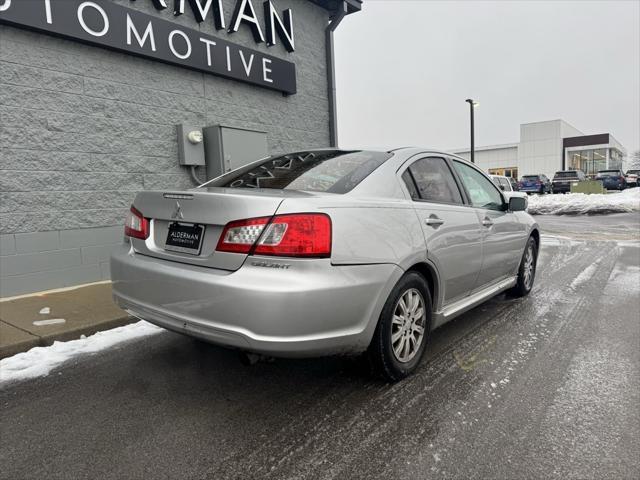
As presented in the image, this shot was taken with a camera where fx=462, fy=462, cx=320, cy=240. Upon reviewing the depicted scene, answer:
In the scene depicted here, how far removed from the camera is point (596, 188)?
24609mm

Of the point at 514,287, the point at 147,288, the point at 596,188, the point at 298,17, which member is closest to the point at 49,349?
the point at 147,288

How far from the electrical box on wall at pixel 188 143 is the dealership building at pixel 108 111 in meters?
0.02

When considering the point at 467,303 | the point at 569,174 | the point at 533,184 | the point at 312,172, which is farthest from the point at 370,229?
the point at 533,184

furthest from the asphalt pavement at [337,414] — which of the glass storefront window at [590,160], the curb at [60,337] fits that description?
the glass storefront window at [590,160]

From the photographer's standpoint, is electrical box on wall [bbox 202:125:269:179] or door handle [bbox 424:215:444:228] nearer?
door handle [bbox 424:215:444:228]

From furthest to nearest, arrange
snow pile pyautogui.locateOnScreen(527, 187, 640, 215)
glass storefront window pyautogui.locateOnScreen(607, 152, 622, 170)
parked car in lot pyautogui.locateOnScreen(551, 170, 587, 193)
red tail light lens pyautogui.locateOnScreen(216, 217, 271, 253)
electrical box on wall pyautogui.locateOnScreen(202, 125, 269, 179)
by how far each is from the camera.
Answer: glass storefront window pyautogui.locateOnScreen(607, 152, 622, 170)
parked car in lot pyautogui.locateOnScreen(551, 170, 587, 193)
snow pile pyautogui.locateOnScreen(527, 187, 640, 215)
electrical box on wall pyautogui.locateOnScreen(202, 125, 269, 179)
red tail light lens pyautogui.locateOnScreen(216, 217, 271, 253)

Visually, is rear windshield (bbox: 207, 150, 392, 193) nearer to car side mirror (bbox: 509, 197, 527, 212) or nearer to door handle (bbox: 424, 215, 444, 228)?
door handle (bbox: 424, 215, 444, 228)

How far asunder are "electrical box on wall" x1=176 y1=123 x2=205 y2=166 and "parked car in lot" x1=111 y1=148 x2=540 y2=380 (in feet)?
10.9

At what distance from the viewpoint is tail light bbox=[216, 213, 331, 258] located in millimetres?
2355

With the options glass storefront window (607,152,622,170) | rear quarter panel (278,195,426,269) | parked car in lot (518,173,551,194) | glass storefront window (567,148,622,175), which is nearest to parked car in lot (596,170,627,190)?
parked car in lot (518,173,551,194)

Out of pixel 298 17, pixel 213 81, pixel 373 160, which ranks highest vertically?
pixel 298 17

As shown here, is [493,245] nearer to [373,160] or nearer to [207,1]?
[373,160]

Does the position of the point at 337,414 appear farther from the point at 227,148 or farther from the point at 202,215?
the point at 227,148

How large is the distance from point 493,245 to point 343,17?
23.3 feet
